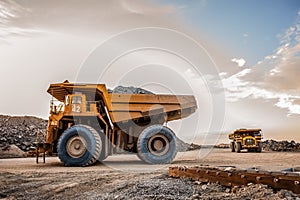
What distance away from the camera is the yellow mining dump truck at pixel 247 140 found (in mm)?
25484

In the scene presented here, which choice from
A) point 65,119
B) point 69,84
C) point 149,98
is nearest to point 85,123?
point 65,119

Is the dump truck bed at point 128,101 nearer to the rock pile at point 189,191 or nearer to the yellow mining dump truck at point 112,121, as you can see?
the yellow mining dump truck at point 112,121

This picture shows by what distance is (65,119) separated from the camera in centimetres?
1286

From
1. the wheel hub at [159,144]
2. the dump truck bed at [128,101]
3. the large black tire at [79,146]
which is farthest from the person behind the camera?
the dump truck bed at [128,101]

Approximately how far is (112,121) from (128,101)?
40.5 inches

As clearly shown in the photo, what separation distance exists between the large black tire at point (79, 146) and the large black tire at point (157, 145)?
163 cm

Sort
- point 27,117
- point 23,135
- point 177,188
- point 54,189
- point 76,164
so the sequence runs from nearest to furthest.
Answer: point 177,188
point 54,189
point 76,164
point 23,135
point 27,117

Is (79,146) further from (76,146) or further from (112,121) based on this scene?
(112,121)

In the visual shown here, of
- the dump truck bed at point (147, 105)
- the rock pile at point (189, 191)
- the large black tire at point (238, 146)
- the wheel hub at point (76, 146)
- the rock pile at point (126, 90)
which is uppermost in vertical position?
the rock pile at point (126, 90)

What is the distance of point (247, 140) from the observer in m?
25.7

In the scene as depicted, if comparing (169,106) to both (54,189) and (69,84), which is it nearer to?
(69,84)

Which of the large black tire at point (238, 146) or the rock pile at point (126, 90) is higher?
the rock pile at point (126, 90)

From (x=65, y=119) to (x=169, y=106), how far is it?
419 cm

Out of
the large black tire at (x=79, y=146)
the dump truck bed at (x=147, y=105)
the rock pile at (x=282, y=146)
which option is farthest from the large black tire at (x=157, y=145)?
the rock pile at (x=282, y=146)
